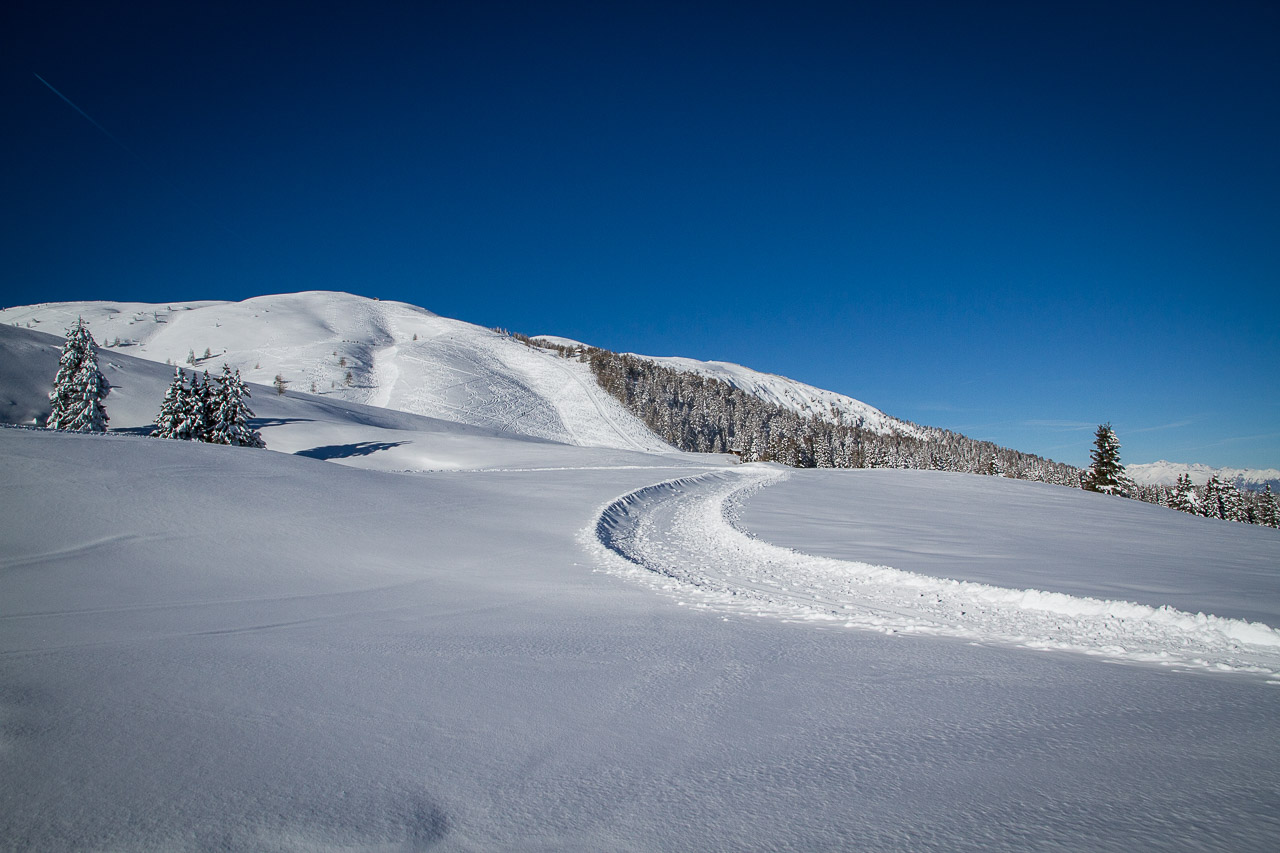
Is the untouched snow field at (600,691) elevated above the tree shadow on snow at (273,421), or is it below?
below

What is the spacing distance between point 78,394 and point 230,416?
8504 millimetres

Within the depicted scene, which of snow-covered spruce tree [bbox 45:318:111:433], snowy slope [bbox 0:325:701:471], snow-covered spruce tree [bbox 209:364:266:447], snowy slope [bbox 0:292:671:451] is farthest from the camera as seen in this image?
snowy slope [bbox 0:292:671:451]

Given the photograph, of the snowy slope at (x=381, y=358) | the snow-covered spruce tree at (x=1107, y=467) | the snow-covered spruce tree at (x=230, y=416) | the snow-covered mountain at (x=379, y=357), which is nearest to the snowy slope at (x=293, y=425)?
the snow-covered spruce tree at (x=230, y=416)

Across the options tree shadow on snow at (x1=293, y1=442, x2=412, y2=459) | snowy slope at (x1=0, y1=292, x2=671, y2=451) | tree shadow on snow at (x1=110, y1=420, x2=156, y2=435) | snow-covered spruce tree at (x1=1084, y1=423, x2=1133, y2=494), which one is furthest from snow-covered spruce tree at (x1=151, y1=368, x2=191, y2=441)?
snow-covered spruce tree at (x1=1084, y1=423, x2=1133, y2=494)

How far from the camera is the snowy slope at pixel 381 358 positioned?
70375mm

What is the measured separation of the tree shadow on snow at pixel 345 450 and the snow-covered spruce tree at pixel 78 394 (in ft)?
34.4

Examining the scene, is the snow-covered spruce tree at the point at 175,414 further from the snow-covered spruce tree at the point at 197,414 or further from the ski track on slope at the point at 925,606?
the ski track on slope at the point at 925,606

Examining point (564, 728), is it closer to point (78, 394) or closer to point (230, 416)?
point (230, 416)

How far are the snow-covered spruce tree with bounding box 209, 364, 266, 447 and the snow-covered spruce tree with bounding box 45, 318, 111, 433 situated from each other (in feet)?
20.6

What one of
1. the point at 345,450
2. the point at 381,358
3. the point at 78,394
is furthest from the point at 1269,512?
the point at 381,358

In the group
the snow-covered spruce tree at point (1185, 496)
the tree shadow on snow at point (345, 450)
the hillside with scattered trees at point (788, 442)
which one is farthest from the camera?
the snow-covered spruce tree at point (1185, 496)

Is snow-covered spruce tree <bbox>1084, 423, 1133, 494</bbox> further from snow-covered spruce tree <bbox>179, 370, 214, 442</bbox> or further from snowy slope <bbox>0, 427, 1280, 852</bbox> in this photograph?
snow-covered spruce tree <bbox>179, 370, 214, 442</bbox>

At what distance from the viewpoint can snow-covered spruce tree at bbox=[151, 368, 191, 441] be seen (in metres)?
32.5

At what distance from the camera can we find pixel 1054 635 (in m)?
5.79
